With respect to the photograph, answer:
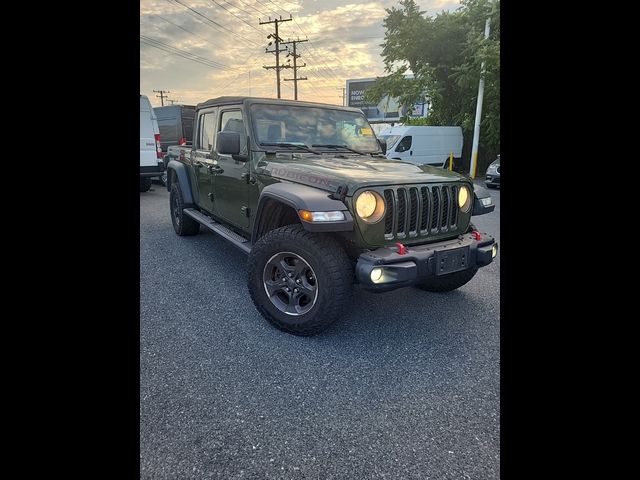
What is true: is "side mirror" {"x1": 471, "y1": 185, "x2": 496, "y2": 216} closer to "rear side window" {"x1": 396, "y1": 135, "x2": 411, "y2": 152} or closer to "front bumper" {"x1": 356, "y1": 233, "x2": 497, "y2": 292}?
"front bumper" {"x1": 356, "y1": 233, "x2": 497, "y2": 292}

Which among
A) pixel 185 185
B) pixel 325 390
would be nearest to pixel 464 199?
pixel 325 390

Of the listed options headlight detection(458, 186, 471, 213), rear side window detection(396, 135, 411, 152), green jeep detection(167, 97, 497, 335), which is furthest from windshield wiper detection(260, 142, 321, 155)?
rear side window detection(396, 135, 411, 152)

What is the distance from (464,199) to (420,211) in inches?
23.3

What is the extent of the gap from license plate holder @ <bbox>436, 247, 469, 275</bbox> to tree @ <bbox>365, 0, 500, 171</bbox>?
1429 cm

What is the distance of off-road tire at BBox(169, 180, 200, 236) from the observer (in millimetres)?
5715

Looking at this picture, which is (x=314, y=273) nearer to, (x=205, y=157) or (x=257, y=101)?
(x=257, y=101)

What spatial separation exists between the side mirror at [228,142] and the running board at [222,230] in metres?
0.86

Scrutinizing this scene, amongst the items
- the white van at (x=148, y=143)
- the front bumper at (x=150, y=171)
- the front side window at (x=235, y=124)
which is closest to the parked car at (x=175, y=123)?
the white van at (x=148, y=143)

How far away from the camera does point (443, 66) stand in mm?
17703
